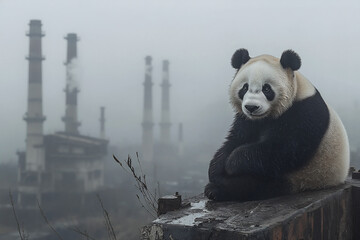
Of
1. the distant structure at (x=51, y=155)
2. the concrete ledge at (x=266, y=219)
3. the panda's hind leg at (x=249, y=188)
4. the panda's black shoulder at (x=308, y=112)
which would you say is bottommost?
the distant structure at (x=51, y=155)

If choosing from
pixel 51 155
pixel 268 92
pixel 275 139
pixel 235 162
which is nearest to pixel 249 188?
pixel 235 162

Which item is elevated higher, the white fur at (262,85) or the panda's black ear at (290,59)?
the panda's black ear at (290,59)

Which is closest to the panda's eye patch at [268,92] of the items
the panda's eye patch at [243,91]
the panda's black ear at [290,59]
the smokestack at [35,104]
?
the panda's eye patch at [243,91]

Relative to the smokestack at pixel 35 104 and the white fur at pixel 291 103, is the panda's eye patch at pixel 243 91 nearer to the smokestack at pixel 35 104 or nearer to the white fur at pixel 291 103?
the white fur at pixel 291 103

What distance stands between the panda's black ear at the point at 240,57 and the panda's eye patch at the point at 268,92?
0.43 meters

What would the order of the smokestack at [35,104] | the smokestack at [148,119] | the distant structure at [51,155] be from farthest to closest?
the smokestack at [148,119]
the distant structure at [51,155]
the smokestack at [35,104]

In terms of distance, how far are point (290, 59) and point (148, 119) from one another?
4511 cm

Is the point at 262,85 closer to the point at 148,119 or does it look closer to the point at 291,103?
the point at 291,103

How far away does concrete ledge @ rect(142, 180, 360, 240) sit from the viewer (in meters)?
2.26

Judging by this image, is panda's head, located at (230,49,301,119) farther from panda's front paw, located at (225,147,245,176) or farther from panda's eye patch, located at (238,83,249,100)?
panda's front paw, located at (225,147,245,176)

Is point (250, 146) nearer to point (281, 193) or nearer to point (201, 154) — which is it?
point (281, 193)

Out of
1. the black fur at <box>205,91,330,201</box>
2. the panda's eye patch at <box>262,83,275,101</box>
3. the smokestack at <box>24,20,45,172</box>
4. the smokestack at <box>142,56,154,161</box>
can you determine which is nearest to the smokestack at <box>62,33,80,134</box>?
the smokestack at <box>24,20,45,172</box>

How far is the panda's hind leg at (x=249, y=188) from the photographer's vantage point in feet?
9.87

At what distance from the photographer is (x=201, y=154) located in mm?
62781
